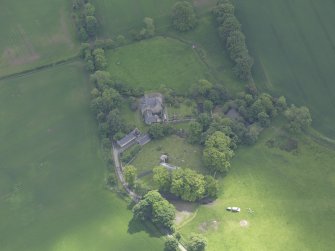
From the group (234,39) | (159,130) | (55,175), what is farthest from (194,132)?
(55,175)

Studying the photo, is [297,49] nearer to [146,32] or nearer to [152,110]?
[146,32]

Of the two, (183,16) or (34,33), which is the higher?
(34,33)

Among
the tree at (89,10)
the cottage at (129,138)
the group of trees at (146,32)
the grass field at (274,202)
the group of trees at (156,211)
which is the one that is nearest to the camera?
the group of trees at (156,211)

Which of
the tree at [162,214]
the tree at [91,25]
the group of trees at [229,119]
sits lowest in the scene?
the tree at [162,214]

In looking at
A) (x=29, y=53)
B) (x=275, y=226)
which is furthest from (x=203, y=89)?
(x=29, y=53)

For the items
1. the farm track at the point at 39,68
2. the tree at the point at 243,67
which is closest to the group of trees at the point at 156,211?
the tree at the point at 243,67

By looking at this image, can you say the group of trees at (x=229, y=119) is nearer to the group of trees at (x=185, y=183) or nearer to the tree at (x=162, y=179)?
the group of trees at (x=185, y=183)
